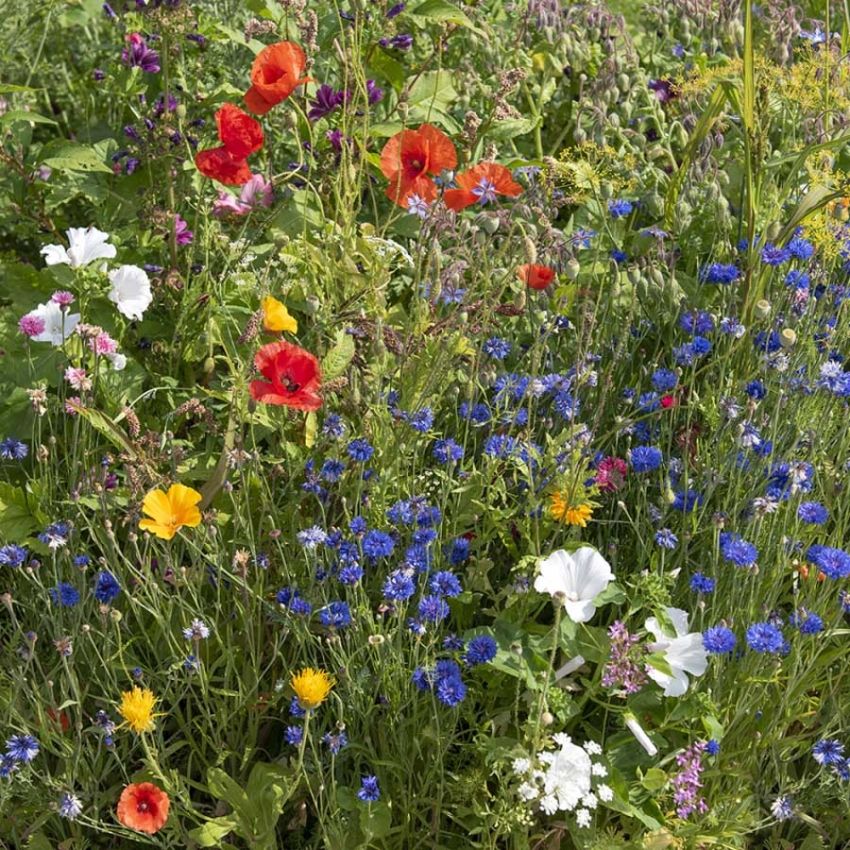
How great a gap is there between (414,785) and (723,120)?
84.1 inches

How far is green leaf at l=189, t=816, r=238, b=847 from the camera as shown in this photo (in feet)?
6.55

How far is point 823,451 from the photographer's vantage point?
2463mm

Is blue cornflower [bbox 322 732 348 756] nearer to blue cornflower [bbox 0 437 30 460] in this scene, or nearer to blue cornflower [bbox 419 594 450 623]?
blue cornflower [bbox 419 594 450 623]

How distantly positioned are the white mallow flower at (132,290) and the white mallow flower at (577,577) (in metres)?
0.99

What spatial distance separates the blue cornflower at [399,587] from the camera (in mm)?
1988

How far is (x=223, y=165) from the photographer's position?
2543 mm

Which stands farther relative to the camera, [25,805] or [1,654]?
[1,654]

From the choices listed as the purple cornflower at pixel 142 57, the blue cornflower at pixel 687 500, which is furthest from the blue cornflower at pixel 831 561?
the purple cornflower at pixel 142 57

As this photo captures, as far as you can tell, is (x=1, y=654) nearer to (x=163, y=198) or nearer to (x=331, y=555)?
(x=331, y=555)

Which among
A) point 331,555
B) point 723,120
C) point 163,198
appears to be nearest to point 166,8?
point 163,198

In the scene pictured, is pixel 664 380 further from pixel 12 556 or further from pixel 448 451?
pixel 12 556

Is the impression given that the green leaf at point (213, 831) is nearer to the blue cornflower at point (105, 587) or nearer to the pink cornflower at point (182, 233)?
the blue cornflower at point (105, 587)

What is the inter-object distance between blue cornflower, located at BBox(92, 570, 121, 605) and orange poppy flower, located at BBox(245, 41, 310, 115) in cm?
98

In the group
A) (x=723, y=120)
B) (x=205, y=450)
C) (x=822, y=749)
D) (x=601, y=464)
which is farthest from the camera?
(x=723, y=120)
